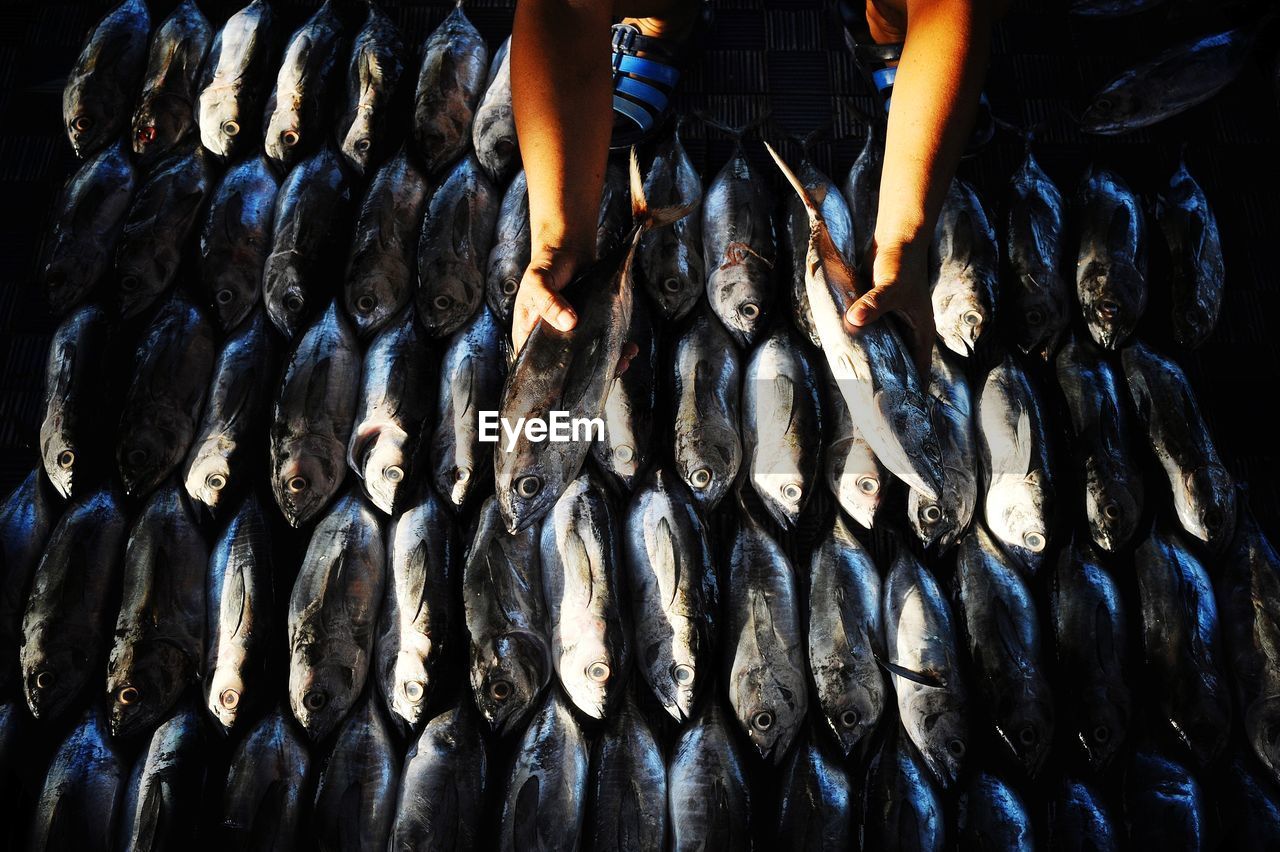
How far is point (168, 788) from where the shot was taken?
1.46 meters

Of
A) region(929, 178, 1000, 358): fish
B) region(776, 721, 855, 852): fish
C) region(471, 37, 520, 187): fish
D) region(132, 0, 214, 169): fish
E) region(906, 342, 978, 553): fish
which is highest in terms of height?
region(132, 0, 214, 169): fish

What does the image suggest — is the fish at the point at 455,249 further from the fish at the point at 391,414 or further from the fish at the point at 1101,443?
the fish at the point at 1101,443

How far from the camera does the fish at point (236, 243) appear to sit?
1.79m

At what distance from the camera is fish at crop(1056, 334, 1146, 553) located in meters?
1.69

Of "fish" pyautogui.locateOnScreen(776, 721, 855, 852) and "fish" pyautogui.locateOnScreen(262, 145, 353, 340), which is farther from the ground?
"fish" pyautogui.locateOnScreen(262, 145, 353, 340)

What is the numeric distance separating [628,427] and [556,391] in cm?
26

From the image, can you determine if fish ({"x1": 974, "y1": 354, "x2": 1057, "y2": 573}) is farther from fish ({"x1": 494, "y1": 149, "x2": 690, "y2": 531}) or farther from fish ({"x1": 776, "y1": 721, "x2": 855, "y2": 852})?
fish ({"x1": 494, "y1": 149, "x2": 690, "y2": 531})

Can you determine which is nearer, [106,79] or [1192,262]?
[1192,262]

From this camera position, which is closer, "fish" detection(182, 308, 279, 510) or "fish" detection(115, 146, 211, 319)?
"fish" detection(182, 308, 279, 510)

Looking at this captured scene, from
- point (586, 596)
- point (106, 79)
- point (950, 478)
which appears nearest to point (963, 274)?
point (950, 478)

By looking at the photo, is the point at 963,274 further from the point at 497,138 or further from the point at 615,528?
the point at 497,138

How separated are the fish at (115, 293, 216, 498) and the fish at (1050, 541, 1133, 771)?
175 centimetres

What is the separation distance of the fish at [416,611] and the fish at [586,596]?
0.19 metres

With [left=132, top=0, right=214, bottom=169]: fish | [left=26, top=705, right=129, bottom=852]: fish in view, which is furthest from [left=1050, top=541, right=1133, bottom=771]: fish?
[left=132, top=0, right=214, bottom=169]: fish
